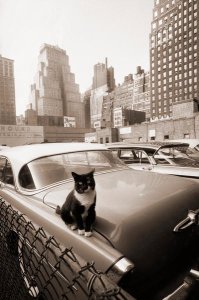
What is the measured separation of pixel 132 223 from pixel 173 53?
11882cm

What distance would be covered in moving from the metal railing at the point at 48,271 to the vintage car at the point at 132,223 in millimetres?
135

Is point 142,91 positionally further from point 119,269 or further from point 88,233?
point 119,269

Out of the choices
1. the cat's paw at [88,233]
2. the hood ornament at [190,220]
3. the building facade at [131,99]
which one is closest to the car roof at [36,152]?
the cat's paw at [88,233]

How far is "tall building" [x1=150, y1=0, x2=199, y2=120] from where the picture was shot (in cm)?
9588

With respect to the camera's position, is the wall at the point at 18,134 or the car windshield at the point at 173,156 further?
the wall at the point at 18,134

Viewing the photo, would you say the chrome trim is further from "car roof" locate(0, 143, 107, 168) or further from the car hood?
"car roof" locate(0, 143, 107, 168)

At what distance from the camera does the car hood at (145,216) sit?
1.62m

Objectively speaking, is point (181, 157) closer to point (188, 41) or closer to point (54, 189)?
point (54, 189)

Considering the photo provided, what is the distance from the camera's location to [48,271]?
1895 millimetres

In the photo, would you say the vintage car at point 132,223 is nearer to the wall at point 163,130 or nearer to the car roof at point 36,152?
the car roof at point 36,152

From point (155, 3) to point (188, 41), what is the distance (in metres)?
31.5

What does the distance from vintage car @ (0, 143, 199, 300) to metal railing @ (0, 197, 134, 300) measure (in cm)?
14

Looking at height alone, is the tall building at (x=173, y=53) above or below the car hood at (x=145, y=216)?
above

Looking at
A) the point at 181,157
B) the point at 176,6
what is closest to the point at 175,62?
the point at 176,6
